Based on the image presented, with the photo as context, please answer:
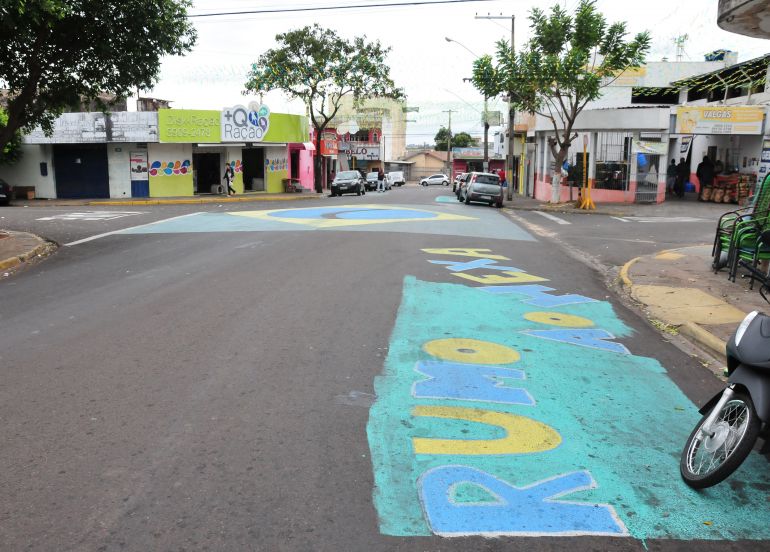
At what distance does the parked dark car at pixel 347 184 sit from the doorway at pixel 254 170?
4693 millimetres

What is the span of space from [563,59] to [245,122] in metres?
18.3

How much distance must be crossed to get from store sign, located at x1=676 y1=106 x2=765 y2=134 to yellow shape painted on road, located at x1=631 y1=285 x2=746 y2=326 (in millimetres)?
20232

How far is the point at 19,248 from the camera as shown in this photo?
14.3 metres

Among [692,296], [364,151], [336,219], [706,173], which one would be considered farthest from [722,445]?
[364,151]

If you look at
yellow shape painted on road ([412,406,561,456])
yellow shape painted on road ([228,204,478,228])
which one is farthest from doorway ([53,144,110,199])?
yellow shape painted on road ([412,406,561,456])

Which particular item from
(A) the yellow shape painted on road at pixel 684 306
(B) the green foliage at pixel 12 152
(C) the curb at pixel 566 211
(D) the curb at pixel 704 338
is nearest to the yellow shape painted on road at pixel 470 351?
(D) the curb at pixel 704 338

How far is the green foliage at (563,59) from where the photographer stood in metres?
27.6

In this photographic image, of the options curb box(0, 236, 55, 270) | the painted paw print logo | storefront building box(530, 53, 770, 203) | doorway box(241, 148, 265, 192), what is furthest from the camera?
doorway box(241, 148, 265, 192)

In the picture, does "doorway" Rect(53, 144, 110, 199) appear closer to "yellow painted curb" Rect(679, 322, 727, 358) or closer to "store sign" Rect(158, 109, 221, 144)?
"store sign" Rect(158, 109, 221, 144)

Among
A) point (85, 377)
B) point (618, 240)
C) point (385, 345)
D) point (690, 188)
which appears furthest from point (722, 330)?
point (690, 188)

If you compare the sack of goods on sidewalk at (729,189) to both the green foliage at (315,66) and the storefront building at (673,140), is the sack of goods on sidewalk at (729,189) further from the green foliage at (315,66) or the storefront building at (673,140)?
the green foliage at (315,66)

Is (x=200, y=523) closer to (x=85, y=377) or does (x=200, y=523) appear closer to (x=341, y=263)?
(x=85, y=377)

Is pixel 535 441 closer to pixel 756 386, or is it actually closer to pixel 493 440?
pixel 493 440

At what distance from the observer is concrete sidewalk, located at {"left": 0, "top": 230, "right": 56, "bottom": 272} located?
12630mm
